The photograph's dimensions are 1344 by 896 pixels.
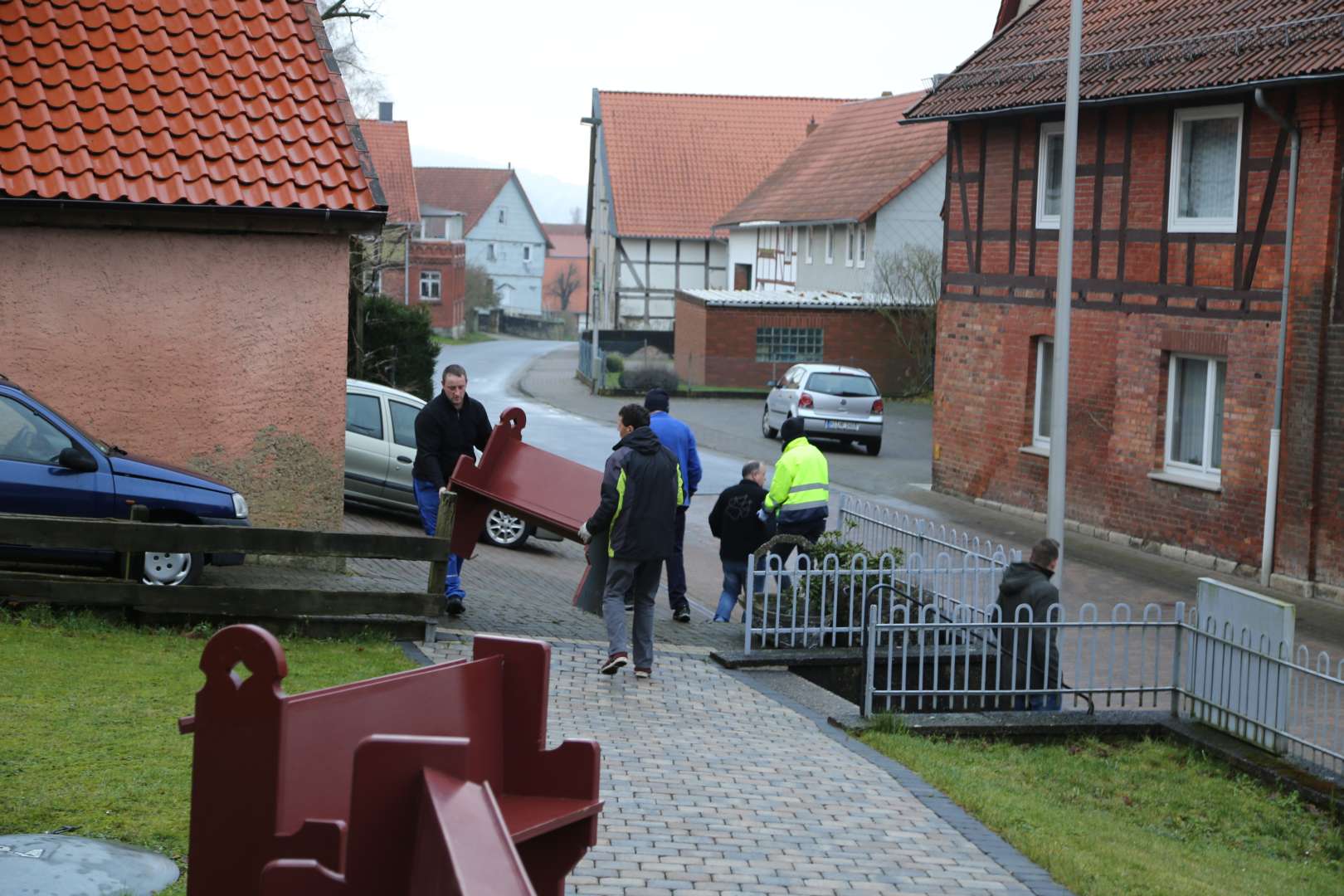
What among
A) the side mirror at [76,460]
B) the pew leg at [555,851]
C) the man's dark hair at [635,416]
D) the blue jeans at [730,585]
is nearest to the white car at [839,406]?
the blue jeans at [730,585]

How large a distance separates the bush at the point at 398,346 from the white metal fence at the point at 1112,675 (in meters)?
17.0

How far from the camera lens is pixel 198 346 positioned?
43.3 feet

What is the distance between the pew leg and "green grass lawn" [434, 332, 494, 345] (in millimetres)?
69673

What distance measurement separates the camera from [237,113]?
13.6 metres

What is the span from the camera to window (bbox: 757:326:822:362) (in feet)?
146

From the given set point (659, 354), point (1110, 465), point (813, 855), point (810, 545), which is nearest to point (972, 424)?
point (1110, 465)

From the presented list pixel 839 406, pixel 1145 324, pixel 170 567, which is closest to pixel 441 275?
pixel 839 406

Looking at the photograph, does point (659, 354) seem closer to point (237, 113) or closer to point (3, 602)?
→ point (237, 113)

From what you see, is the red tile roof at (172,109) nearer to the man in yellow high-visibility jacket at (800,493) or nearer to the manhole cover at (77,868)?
the man in yellow high-visibility jacket at (800,493)

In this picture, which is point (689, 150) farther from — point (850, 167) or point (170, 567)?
point (170, 567)

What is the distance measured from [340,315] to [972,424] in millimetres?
13480

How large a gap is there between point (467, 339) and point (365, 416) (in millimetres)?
63977

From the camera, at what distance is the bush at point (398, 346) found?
27609 millimetres

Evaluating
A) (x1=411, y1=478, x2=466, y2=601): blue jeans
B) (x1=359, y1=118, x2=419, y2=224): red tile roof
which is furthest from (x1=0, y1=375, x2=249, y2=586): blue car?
(x1=359, y1=118, x2=419, y2=224): red tile roof
